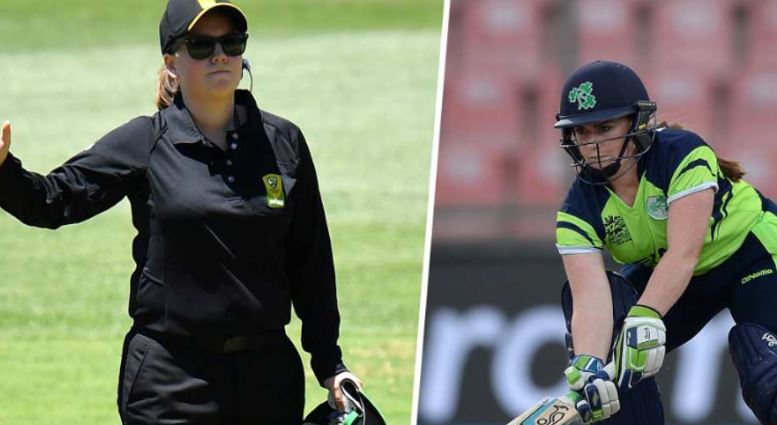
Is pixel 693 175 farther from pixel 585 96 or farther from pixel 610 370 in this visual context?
pixel 610 370

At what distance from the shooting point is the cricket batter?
4.46 m

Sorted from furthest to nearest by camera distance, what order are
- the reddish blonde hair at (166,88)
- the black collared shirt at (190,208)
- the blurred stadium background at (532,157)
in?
the blurred stadium background at (532,157) → the reddish blonde hair at (166,88) → the black collared shirt at (190,208)

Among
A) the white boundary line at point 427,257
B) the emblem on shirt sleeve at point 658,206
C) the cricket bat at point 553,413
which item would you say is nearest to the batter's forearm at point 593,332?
the cricket bat at point 553,413

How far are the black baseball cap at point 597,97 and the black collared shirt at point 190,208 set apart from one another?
1001 millimetres

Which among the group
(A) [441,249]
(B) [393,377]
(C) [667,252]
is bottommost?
(B) [393,377]

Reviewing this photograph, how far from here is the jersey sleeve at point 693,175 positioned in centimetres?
448

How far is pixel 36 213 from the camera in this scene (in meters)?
3.72

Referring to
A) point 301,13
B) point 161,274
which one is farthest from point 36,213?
point 301,13

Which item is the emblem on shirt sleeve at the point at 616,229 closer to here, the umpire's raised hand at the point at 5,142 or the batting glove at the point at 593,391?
the batting glove at the point at 593,391

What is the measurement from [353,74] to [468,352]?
6.29m

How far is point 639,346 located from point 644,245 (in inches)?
16.0

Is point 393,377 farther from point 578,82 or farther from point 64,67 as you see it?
point 64,67

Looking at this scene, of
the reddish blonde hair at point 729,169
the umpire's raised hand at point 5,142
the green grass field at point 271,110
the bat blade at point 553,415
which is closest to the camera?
the umpire's raised hand at point 5,142

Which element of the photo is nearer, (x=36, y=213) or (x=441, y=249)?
(x=36, y=213)
